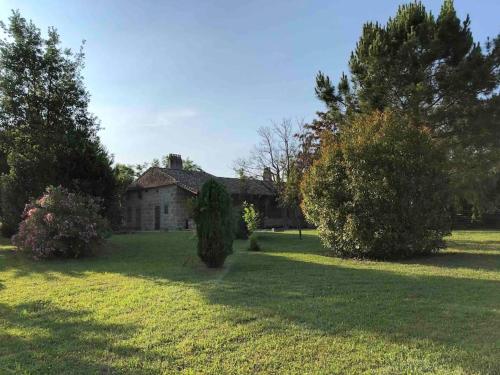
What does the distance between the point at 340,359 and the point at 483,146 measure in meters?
14.8

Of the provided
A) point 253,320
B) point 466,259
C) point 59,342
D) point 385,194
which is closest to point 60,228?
point 59,342

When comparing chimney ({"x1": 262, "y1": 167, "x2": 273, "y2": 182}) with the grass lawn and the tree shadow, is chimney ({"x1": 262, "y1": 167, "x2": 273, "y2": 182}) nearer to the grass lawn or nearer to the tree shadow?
the grass lawn

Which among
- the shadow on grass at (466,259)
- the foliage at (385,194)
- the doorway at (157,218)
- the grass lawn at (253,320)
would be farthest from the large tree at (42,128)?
the doorway at (157,218)

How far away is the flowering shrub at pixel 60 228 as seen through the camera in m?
11.9

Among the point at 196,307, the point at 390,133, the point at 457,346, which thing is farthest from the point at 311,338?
the point at 390,133

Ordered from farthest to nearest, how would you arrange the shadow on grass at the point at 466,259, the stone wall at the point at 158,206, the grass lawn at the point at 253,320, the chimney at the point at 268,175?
the chimney at the point at 268,175 → the stone wall at the point at 158,206 → the shadow on grass at the point at 466,259 → the grass lawn at the point at 253,320

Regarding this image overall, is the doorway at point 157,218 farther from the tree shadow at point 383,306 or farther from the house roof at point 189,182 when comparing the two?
the tree shadow at point 383,306

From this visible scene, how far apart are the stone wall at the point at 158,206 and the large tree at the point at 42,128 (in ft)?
42.5

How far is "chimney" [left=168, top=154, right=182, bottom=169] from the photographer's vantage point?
37400 mm

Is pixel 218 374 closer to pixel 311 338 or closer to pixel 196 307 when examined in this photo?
pixel 311 338

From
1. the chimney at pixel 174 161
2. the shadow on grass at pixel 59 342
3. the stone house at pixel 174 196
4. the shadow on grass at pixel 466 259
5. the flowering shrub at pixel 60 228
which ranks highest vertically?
the chimney at pixel 174 161

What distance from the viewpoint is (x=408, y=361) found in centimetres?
391

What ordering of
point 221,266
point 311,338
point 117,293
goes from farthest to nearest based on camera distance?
1. point 221,266
2. point 117,293
3. point 311,338

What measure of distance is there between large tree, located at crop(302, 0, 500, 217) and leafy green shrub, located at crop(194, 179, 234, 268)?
8.80m
